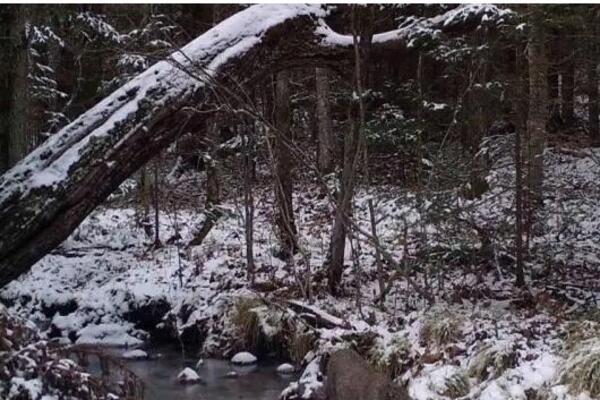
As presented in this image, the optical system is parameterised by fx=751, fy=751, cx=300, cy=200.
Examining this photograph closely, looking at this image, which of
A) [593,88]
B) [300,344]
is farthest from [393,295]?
[593,88]

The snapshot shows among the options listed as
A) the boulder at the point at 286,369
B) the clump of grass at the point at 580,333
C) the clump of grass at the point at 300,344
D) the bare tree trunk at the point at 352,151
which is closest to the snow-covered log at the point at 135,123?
the bare tree trunk at the point at 352,151

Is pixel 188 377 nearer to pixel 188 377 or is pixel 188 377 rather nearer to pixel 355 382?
pixel 188 377

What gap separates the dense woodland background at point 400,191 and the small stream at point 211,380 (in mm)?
412

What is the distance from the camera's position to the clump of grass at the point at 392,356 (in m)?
6.98

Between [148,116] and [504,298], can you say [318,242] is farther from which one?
[148,116]

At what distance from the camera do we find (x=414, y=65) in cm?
1570

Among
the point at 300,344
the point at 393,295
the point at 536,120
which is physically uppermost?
the point at 536,120

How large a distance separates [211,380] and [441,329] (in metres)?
2.64

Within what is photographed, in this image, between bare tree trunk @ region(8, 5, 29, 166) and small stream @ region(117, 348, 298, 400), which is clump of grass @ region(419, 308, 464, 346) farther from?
bare tree trunk @ region(8, 5, 29, 166)

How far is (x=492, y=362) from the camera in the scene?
6184 mm

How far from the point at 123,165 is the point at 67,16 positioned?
3.42 metres

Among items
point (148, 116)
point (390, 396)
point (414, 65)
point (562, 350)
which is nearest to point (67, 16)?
point (148, 116)

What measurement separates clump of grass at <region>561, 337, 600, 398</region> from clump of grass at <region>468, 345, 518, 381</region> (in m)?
0.57

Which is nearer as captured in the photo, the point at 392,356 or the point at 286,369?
the point at 392,356
